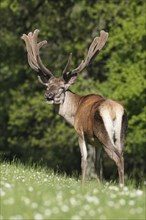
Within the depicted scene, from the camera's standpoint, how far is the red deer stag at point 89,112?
10.6 metres

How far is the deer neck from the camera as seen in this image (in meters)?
12.4

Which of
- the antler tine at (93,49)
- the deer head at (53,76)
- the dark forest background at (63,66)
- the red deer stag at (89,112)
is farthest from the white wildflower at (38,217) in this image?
the dark forest background at (63,66)

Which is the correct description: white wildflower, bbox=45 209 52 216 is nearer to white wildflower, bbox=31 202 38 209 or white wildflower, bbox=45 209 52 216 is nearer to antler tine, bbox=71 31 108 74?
white wildflower, bbox=31 202 38 209

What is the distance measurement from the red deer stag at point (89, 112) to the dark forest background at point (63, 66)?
31.0ft

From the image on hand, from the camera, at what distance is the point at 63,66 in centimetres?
2583

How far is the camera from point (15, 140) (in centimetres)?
2747

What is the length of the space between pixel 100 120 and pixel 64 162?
19.0 metres

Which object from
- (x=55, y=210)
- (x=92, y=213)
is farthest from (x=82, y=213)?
(x=55, y=210)

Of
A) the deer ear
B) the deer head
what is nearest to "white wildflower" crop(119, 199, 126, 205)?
the deer head

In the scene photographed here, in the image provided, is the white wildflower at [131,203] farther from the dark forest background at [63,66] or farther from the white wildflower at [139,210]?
the dark forest background at [63,66]

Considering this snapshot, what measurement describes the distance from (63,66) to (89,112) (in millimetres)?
14658

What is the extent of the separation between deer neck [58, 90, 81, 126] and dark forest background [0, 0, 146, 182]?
966 centimetres

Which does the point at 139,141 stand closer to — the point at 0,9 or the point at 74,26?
the point at 74,26

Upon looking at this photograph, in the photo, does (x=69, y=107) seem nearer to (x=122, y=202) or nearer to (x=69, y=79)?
(x=69, y=79)
